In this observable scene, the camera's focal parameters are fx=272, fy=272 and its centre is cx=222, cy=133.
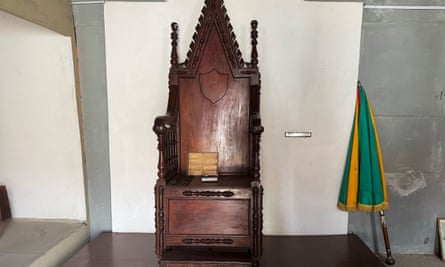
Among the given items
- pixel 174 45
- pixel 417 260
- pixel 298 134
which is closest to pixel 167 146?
pixel 174 45

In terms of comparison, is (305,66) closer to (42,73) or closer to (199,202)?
(199,202)

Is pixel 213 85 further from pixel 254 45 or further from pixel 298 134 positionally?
pixel 298 134

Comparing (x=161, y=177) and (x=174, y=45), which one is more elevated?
(x=174, y=45)

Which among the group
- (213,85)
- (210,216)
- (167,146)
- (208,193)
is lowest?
(210,216)

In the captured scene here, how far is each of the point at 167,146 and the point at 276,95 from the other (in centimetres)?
80

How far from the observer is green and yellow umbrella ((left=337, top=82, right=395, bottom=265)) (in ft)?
5.78

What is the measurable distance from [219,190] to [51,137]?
1425 mm

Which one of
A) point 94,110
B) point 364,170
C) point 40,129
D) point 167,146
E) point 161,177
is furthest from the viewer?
point 40,129

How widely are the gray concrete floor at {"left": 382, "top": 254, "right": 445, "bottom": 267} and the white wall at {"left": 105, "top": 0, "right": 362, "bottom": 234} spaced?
444 millimetres

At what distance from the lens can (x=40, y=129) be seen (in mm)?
2000

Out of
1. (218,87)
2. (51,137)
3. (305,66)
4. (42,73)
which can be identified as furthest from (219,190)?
(42,73)

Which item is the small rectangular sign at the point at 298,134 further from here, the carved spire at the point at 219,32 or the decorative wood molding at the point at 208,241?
the decorative wood molding at the point at 208,241

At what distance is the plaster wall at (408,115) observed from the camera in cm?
182

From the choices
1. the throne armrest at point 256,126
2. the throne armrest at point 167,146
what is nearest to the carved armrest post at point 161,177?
the throne armrest at point 167,146
